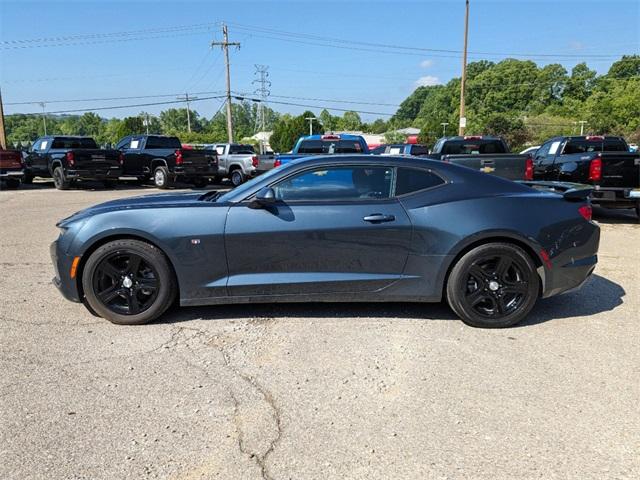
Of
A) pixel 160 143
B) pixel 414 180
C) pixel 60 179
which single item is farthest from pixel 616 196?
pixel 60 179

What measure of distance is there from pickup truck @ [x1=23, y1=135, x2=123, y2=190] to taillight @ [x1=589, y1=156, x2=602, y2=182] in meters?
15.2

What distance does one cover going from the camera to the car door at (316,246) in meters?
4.21

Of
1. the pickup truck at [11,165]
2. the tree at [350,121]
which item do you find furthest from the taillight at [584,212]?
the tree at [350,121]

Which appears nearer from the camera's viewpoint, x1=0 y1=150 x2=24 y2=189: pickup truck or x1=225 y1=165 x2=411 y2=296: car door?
x1=225 y1=165 x2=411 y2=296: car door

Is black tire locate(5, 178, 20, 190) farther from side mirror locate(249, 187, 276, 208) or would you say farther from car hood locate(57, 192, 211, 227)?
side mirror locate(249, 187, 276, 208)

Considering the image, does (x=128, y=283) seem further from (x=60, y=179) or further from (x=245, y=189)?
(x=60, y=179)

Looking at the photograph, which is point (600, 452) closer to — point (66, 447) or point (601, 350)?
point (601, 350)

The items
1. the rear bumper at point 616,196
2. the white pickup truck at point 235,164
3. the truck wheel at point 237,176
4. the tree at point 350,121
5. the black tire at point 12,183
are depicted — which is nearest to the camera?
the rear bumper at point 616,196

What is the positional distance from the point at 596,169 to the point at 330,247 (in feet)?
25.7

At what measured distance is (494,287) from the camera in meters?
4.34

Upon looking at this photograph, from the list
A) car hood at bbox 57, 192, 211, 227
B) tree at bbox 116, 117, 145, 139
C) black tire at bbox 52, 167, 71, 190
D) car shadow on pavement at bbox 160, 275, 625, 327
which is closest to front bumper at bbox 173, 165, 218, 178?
black tire at bbox 52, 167, 71, 190

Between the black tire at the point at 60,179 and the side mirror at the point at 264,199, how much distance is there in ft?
53.2

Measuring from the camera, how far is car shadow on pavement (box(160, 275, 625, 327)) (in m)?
4.57

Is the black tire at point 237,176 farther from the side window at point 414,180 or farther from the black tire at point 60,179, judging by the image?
the side window at point 414,180
